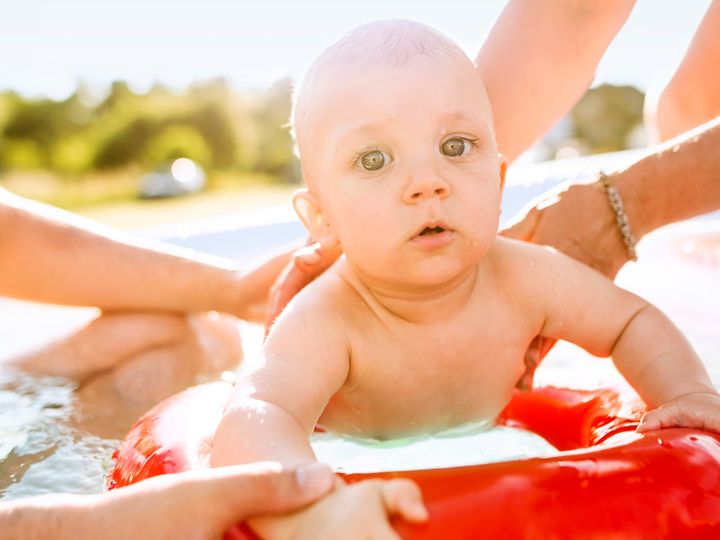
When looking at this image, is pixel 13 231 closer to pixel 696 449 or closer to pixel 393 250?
pixel 393 250

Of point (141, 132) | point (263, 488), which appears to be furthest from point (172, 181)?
point (263, 488)

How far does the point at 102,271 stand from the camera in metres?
2.35

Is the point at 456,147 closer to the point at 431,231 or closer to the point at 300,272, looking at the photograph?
the point at 431,231

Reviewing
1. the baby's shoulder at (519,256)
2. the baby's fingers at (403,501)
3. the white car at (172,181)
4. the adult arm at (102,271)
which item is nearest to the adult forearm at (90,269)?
the adult arm at (102,271)

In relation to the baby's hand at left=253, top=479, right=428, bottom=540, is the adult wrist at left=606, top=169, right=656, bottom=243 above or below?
above

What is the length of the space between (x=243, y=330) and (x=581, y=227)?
1.88m

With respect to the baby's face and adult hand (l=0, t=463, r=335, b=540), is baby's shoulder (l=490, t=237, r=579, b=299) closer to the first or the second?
the baby's face

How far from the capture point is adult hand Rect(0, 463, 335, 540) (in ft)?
3.24

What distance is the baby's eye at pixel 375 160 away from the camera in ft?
4.35

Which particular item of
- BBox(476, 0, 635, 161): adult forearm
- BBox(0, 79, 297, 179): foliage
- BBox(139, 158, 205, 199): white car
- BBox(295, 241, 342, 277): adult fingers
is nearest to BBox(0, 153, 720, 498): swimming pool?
BBox(476, 0, 635, 161): adult forearm

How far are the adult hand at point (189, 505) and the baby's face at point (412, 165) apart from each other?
1.48 ft

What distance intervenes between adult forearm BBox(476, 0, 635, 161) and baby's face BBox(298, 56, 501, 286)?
3.66 ft

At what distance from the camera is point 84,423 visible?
6.40 feet

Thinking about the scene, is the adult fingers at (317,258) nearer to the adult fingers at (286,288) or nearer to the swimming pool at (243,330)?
the adult fingers at (286,288)
